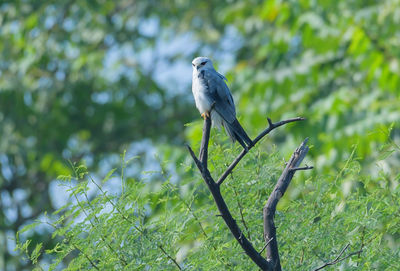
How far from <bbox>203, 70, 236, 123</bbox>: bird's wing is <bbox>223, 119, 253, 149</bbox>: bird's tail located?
0.06m

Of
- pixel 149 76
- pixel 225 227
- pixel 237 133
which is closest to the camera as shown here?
pixel 225 227

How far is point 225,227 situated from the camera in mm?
3184

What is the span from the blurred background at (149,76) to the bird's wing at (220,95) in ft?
6.34

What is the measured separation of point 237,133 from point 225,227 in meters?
0.51

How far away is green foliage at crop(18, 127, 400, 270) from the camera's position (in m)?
2.95

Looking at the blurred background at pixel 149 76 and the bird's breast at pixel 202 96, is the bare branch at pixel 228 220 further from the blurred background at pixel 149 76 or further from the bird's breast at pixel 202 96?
the blurred background at pixel 149 76

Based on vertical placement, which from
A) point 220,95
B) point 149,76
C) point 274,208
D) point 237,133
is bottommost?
point 274,208

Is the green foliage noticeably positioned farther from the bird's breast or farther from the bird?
the bird's breast

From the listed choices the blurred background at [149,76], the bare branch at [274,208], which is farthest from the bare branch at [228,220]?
the blurred background at [149,76]

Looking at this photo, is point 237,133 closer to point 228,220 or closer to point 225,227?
point 225,227

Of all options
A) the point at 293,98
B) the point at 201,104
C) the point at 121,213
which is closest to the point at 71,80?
the point at 293,98

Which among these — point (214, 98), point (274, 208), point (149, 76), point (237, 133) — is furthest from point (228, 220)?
point (149, 76)

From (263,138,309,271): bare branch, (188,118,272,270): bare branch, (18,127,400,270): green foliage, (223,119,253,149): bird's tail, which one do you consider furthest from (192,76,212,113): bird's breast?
(188,118,272,270): bare branch

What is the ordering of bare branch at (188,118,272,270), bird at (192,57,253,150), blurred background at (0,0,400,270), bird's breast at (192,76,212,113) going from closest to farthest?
bare branch at (188,118,272,270) → bird at (192,57,253,150) → bird's breast at (192,76,212,113) → blurred background at (0,0,400,270)
